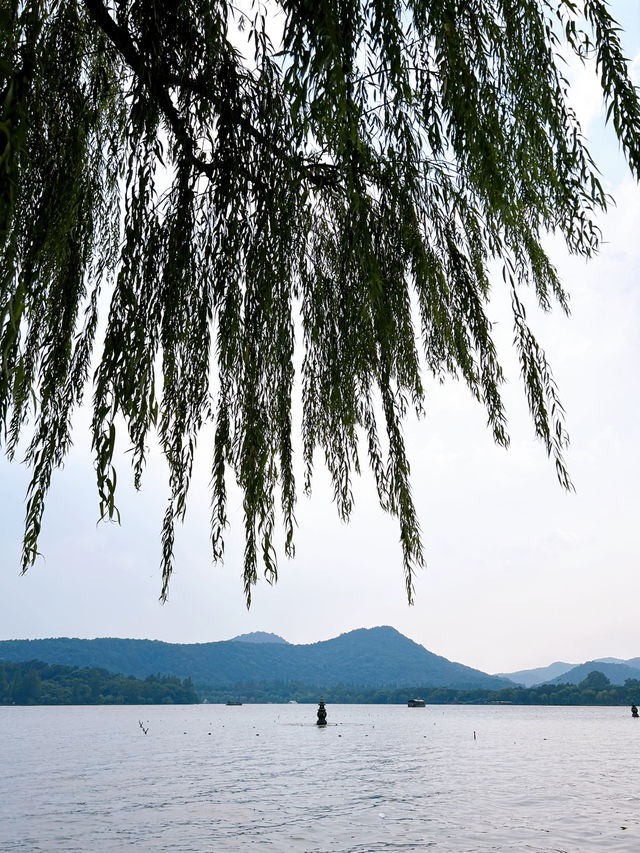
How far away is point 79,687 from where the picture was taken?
154125mm

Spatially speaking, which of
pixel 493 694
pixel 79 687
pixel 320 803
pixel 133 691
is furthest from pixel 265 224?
pixel 493 694

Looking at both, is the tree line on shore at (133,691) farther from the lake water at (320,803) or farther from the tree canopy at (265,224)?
the tree canopy at (265,224)

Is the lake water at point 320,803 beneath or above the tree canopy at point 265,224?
beneath

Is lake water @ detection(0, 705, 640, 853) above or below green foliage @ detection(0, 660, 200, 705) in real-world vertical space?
below

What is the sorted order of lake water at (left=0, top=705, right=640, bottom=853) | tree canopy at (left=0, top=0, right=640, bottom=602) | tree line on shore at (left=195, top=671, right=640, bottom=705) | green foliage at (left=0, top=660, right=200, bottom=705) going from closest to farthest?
tree canopy at (left=0, top=0, right=640, bottom=602) → lake water at (left=0, top=705, right=640, bottom=853) → green foliage at (left=0, top=660, right=200, bottom=705) → tree line on shore at (left=195, top=671, right=640, bottom=705)

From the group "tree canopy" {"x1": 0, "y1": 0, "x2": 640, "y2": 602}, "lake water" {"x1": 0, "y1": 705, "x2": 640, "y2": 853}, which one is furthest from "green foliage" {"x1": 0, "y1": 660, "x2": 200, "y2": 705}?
"tree canopy" {"x1": 0, "y1": 0, "x2": 640, "y2": 602}

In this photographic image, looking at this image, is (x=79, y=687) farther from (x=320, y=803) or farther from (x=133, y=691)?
(x=320, y=803)

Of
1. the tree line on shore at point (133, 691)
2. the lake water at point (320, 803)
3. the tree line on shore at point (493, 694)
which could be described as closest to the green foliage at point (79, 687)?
the tree line on shore at point (133, 691)

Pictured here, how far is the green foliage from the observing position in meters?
155

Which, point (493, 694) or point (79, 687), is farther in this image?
point (493, 694)

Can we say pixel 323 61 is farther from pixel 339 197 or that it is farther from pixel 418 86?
pixel 339 197

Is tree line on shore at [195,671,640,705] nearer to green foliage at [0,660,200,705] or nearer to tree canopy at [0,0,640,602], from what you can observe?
green foliage at [0,660,200,705]

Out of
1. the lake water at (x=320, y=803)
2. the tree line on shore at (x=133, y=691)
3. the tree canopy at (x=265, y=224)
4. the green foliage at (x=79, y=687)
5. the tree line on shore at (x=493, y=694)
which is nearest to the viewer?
the tree canopy at (x=265, y=224)

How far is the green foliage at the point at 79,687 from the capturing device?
155 metres
